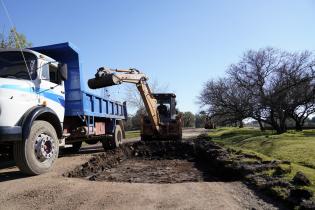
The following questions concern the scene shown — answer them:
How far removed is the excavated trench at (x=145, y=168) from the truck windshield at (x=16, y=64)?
8.94 feet

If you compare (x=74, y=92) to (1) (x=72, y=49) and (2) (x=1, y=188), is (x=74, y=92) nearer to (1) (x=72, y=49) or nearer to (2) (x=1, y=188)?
(1) (x=72, y=49)

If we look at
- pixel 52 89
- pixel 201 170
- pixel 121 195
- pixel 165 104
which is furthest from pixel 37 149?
pixel 165 104

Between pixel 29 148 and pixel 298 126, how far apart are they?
29.0 metres

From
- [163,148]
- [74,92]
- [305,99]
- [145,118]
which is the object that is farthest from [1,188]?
[305,99]

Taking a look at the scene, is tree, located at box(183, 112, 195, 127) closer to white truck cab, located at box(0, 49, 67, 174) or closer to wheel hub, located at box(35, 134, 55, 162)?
white truck cab, located at box(0, 49, 67, 174)

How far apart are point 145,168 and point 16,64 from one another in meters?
4.84

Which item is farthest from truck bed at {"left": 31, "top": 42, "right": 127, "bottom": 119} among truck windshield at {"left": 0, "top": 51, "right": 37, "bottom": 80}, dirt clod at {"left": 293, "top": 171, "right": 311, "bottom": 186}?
dirt clod at {"left": 293, "top": 171, "right": 311, "bottom": 186}

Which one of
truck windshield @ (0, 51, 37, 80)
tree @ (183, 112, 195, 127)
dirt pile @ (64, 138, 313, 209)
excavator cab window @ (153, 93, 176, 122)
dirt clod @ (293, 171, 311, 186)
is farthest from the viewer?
tree @ (183, 112, 195, 127)

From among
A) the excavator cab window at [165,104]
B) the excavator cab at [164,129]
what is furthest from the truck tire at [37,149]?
the excavator cab window at [165,104]

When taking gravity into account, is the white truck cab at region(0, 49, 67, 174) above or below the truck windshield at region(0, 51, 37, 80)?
below

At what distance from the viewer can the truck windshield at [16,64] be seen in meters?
9.95

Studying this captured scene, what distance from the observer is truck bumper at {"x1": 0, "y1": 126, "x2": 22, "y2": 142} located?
8.23 m

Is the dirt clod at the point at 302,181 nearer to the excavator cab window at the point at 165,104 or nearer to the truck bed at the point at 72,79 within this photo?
the truck bed at the point at 72,79

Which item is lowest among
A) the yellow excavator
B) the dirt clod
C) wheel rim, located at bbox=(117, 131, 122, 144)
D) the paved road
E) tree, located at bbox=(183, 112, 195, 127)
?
the paved road
